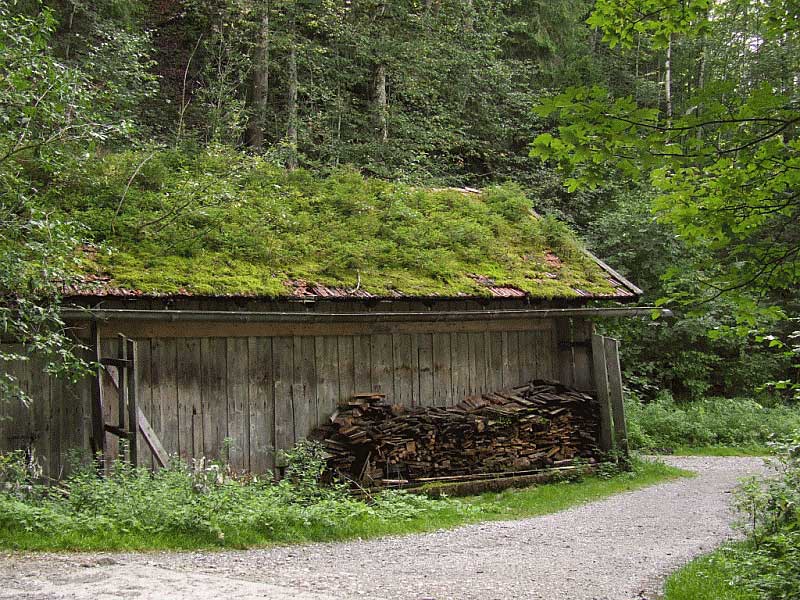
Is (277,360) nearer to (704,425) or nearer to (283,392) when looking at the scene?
(283,392)

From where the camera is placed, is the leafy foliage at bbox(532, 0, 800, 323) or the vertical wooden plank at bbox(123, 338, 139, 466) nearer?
the leafy foliage at bbox(532, 0, 800, 323)

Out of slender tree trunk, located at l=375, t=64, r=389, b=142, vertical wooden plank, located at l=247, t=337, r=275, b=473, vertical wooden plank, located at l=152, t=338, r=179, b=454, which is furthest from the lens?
slender tree trunk, located at l=375, t=64, r=389, b=142

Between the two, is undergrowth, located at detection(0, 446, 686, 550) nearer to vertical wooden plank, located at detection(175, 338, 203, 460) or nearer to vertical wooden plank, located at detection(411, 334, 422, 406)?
vertical wooden plank, located at detection(175, 338, 203, 460)

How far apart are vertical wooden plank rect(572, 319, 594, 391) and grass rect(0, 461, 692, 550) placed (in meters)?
1.79

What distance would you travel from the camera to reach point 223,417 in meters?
10.7

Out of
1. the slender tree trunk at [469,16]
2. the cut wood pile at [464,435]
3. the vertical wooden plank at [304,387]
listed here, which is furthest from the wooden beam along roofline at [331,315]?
the slender tree trunk at [469,16]

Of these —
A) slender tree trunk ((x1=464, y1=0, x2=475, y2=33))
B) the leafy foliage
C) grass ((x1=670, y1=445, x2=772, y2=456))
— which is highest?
slender tree trunk ((x1=464, y1=0, x2=475, y2=33))

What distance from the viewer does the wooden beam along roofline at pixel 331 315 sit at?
928cm

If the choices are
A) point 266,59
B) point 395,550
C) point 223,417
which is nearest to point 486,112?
point 266,59

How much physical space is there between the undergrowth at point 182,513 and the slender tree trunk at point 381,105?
14.9 metres

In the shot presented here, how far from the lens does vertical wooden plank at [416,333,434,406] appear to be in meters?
12.5

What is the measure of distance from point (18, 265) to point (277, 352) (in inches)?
164

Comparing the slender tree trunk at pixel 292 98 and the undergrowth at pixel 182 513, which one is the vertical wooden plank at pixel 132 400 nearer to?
the undergrowth at pixel 182 513

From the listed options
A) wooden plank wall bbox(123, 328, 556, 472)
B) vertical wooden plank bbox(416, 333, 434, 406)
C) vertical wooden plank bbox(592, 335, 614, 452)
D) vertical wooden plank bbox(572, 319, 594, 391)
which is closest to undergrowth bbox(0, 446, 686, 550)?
wooden plank wall bbox(123, 328, 556, 472)
